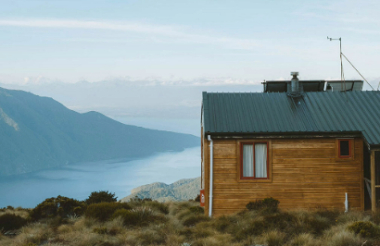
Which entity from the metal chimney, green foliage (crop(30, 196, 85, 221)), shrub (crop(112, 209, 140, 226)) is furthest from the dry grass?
the metal chimney

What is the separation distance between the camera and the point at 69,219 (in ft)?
47.1

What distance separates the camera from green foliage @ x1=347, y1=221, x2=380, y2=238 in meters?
10.1

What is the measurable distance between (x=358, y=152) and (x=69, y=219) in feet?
36.6

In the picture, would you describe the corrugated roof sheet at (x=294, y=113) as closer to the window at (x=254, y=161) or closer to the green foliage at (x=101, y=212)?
the window at (x=254, y=161)

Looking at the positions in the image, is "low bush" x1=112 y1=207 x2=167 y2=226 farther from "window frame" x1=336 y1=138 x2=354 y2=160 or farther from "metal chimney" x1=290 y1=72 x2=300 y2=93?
"metal chimney" x1=290 y1=72 x2=300 y2=93

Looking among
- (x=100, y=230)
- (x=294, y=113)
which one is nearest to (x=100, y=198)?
(x=100, y=230)

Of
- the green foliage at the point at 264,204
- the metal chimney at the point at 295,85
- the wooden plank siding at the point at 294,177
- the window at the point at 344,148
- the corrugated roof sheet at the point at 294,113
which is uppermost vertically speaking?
the metal chimney at the point at 295,85

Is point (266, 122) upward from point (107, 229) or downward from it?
upward

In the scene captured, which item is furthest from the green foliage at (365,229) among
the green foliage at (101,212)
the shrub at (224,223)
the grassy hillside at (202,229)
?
the green foliage at (101,212)

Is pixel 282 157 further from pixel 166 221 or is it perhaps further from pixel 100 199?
pixel 100 199

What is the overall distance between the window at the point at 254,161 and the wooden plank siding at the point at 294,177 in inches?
8.0

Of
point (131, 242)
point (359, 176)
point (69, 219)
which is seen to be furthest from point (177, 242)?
point (359, 176)

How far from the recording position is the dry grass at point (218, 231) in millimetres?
10368

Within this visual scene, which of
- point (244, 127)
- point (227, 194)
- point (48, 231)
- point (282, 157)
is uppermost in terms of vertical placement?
point (244, 127)
